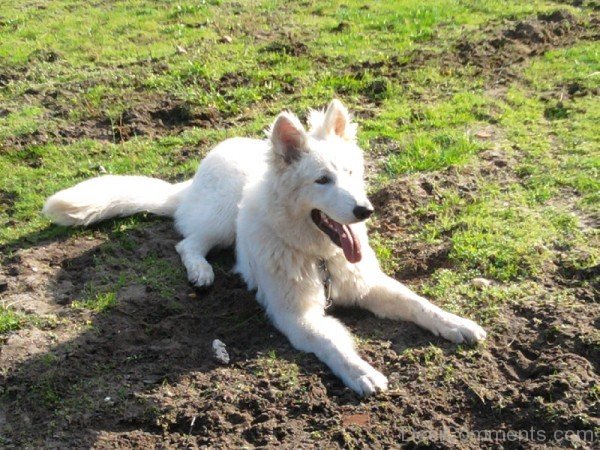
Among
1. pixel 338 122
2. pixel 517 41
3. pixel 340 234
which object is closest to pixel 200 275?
pixel 340 234

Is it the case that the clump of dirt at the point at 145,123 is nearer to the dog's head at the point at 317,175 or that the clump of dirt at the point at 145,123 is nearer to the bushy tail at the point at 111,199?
the bushy tail at the point at 111,199

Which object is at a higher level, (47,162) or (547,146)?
(547,146)

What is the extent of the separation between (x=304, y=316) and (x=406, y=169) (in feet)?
8.35

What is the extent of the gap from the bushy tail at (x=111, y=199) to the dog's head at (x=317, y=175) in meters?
1.77

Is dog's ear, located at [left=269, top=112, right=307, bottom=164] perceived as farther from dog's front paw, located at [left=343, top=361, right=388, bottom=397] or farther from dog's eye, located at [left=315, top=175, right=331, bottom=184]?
dog's front paw, located at [left=343, top=361, right=388, bottom=397]

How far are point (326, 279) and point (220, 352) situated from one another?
0.86m

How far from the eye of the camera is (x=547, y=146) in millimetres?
7215

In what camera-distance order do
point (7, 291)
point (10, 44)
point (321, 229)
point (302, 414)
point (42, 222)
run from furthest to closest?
point (10, 44), point (42, 222), point (7, 291), point (321, 229), point (302, 414)

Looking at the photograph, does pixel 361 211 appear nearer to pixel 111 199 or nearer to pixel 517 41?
pixel 111 199

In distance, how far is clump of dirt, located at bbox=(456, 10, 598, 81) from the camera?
9320 millimetres

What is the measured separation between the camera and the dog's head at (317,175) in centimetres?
488

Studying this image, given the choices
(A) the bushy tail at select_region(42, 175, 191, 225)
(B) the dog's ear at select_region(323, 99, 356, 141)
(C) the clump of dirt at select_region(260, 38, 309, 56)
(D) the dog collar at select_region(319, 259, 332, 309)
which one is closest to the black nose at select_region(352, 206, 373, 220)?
(D) the dog collar at select_region(319, 259, 332, 309)

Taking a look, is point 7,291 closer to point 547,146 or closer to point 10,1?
point 547,146

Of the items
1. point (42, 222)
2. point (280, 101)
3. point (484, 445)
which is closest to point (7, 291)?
point (42, 222)
